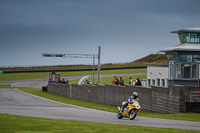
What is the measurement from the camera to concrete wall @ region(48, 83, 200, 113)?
78.0 feet

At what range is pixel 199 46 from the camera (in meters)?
52.1

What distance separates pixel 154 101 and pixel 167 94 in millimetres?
2280

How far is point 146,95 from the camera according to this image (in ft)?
95.9

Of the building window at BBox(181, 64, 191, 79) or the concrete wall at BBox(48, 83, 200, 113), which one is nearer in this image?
the concrete wall at BBox(48, 83, 200, 113)

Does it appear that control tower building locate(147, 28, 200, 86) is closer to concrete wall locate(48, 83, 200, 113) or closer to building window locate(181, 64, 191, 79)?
building window locate(181, 64, 191, 79)

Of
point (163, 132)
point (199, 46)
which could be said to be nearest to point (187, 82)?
point (199, 46)

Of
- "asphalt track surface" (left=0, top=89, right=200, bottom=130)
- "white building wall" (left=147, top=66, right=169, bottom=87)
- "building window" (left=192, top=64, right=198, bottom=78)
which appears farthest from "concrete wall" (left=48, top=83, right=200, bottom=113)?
"white building wall" (left=147, top=66, right=169, bottom=87)

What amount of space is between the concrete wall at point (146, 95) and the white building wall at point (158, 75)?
1098 cm

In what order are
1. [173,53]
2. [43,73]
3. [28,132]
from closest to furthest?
1. [28,132]
2. [173,53]
3. [43,73]

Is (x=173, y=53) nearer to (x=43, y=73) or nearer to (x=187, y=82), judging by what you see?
(x=187, y=82)

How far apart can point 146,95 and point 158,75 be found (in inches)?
909

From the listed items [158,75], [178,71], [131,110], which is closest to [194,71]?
[178,71]

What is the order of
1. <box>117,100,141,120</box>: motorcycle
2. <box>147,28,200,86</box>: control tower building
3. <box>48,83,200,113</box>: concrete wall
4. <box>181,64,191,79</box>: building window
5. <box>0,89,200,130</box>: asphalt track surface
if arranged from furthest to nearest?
<box>147,28,200,86</box>: control tower building → <box>181,64,191,79</box>: building window → <box>48,83,200,113</box>: concrete wall → <box>117,100,141,120</box>: motorcycle → <box>0,89,200,130</box>: asphalt track surface

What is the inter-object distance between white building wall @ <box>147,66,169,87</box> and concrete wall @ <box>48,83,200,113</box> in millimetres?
10984
